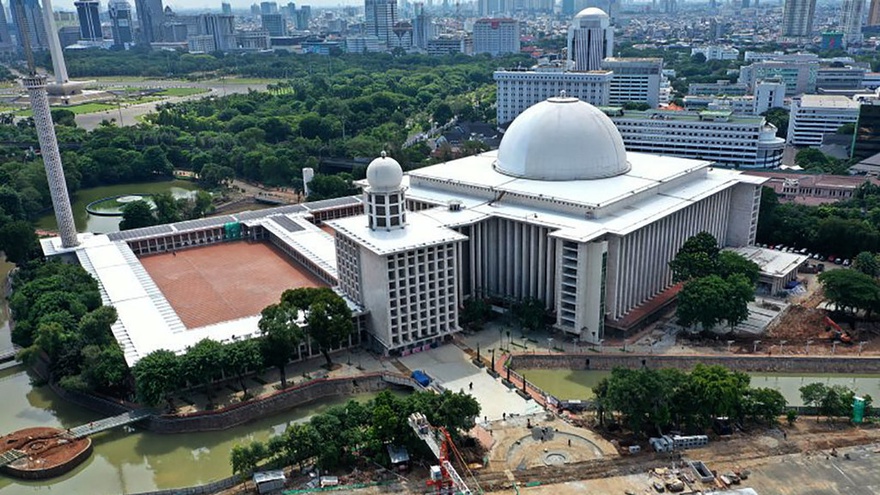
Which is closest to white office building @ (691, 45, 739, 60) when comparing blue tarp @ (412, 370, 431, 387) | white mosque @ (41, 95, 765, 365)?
white mosque @ (41, 95, 765, 365)

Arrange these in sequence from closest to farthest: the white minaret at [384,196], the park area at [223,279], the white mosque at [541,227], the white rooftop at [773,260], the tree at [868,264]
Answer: the white mosque at [541,227] → the white minaret at [384,196] → the park area at [223,279] → the tree at [868,264] → the white rooftop at [773,260]

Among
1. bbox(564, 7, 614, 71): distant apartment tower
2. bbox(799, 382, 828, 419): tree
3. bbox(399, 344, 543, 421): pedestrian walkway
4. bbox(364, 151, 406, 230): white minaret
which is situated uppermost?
bbox(564, 7, 614, 71): distant apartment tower

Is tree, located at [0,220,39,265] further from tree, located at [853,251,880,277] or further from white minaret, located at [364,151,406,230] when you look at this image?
tree, located at [853,251,880,277]

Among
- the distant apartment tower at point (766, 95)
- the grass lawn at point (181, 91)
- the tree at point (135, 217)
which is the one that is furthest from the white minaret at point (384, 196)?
the grass lawn at point (181, 91)

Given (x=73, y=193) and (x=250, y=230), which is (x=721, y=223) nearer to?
(x=250, y=230)

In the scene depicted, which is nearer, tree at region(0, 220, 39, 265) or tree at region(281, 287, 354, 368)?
tree at region(281, 287, 354, 368)

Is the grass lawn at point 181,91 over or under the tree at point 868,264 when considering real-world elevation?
over

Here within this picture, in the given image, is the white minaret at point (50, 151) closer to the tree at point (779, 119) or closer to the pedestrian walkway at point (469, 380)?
the pedestrian walkway at point (469, 380)
